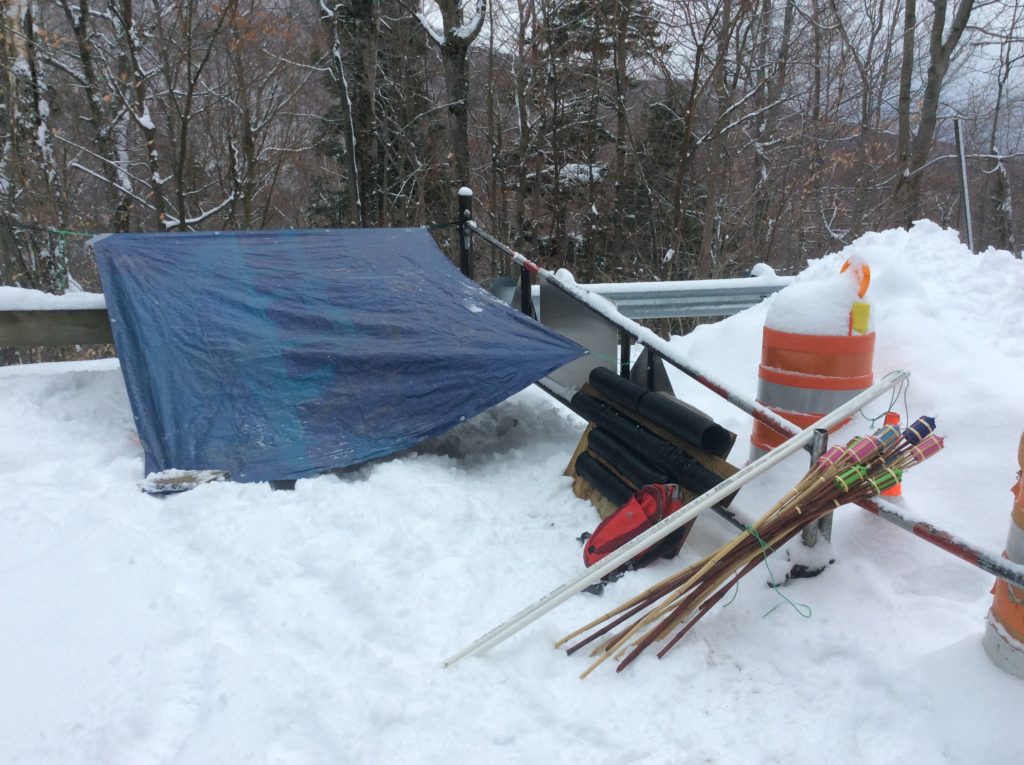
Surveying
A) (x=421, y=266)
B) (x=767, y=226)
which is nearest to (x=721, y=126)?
(x=767, y=226)

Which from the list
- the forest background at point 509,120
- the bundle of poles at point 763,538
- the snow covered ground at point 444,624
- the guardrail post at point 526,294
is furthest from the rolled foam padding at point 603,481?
the forest background at point 509,120

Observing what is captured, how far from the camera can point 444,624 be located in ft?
8.45

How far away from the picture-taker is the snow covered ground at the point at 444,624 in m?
1.98

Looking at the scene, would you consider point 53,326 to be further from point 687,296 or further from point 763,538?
point 687,296

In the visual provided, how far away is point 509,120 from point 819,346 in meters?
14.7

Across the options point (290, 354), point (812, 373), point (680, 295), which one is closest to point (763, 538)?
point (812, 373)

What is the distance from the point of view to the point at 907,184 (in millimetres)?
13711

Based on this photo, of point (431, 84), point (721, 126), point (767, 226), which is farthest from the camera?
point (431, 84)

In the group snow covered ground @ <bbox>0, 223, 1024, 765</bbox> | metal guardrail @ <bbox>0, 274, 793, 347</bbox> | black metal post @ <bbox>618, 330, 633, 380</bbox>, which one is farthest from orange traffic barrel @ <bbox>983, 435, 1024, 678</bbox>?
metal guardrail @ <bbox>0, 274, 793, 347</bbox>

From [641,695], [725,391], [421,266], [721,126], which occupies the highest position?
[721,126]

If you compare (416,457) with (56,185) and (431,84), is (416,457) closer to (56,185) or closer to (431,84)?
(56,185)

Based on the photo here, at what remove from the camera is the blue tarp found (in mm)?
3703

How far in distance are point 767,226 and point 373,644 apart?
14.5 meters

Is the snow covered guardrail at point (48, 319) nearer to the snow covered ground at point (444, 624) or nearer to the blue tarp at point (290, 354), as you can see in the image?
the blue tarp at point (290, 354)
